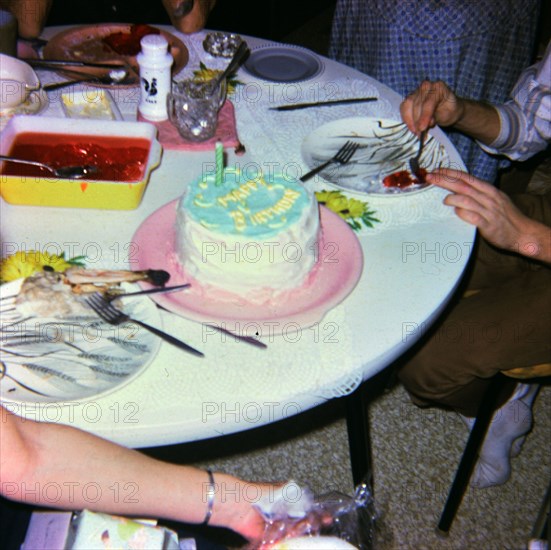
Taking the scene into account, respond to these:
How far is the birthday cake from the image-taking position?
0.96m

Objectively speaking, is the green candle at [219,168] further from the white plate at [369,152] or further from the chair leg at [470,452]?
the chair leg at [470,452]

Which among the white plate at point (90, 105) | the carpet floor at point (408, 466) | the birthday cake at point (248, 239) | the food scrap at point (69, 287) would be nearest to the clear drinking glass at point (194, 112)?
the white plate at point (90, 105)

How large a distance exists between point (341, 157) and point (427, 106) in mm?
267

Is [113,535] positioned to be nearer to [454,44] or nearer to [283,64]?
[283,64]

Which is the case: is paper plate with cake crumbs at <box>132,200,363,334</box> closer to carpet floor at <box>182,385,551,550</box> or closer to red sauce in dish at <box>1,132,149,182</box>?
red sauce in dish at <box>1,132,149,182</box>

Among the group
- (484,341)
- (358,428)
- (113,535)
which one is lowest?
(358,428)

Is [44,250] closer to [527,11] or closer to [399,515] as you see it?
[399,515]

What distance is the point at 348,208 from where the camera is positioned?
1219 mm

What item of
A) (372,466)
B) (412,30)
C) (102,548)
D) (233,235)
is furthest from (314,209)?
(412,30)

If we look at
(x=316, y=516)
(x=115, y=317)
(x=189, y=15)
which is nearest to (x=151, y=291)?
(x=115, y=317)

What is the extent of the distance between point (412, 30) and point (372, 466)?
1.29 metres

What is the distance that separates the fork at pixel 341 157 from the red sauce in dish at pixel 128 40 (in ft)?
2.00

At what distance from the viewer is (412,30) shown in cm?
194

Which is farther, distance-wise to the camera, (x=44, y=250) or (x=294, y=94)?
(x=294, y=94)
